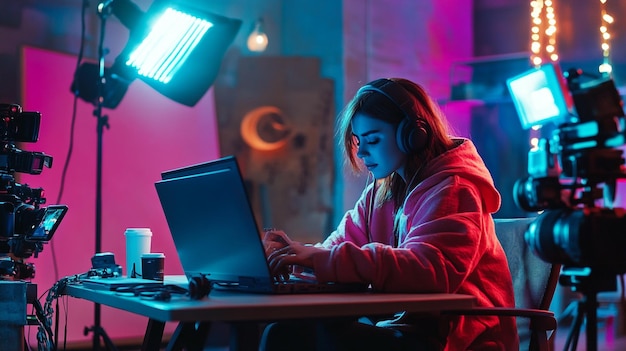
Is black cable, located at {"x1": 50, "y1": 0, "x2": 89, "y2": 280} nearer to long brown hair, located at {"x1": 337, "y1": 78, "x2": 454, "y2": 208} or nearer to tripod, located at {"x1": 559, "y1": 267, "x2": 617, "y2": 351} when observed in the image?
long brown hair, located at {"x1": 337, "y1": 78, "x2": 454, "y2": 208}

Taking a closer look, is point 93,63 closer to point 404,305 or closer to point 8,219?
point 8,219

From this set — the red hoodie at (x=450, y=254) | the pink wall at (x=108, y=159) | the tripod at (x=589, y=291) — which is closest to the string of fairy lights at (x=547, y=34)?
the pink wall at (x=108, y=159)

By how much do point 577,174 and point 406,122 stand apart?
503mm

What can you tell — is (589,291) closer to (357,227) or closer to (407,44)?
(357,227)

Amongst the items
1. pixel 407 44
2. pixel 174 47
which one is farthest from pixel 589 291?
pixel 407 44

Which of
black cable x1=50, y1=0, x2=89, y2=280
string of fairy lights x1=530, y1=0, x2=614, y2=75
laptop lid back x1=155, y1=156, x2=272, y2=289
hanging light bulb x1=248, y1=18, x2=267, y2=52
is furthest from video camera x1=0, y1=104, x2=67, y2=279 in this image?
string of fairy lights x1=530, y1=0, x2=614, y2=75

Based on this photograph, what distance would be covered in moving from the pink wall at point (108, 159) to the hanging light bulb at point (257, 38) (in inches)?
16.3

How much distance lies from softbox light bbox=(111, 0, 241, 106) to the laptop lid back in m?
1.49

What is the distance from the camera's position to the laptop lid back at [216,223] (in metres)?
1.41

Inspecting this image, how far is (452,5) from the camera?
514 cm

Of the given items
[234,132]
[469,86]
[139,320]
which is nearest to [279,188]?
[234,132]

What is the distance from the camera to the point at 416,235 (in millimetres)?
1651

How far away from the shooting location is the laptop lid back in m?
1.41

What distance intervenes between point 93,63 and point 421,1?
7.46 feet
